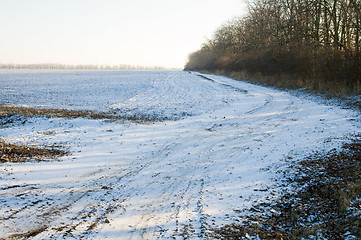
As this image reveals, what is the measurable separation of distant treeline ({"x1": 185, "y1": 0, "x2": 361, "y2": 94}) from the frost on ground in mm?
9005

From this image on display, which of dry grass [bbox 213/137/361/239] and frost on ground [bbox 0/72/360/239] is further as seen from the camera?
frost on ground [bbox 0/72/360/239]

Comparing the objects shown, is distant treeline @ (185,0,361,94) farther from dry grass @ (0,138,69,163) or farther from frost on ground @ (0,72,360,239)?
dry grass @ (0,138,69,163)

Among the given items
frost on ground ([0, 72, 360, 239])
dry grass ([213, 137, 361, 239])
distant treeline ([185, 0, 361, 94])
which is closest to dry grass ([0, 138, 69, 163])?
frost on ground ([0, 72, 360, 239])

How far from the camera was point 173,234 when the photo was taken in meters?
4.17

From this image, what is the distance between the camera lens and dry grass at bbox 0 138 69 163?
708 centimetres

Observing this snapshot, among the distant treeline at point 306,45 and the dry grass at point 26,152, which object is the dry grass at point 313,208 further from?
the distant treeline at point 306,45

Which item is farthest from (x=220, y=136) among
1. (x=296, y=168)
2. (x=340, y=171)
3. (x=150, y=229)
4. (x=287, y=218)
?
(x=150, y=229)

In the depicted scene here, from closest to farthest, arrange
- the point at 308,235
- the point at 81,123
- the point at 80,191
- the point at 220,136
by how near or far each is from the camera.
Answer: the point at 308,235 → the point at 80,191 → the point at 220,136 → the point at 81,123

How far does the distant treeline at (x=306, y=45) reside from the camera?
19.6 m

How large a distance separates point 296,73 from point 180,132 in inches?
813

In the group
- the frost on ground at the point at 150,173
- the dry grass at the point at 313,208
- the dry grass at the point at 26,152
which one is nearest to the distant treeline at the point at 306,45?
the frost on ground at the point at 150,173

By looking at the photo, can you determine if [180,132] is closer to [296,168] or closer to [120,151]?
[120,151]

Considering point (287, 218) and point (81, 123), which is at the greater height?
point (81, 123)

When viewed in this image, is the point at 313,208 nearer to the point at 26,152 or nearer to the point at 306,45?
the point at 26,152
